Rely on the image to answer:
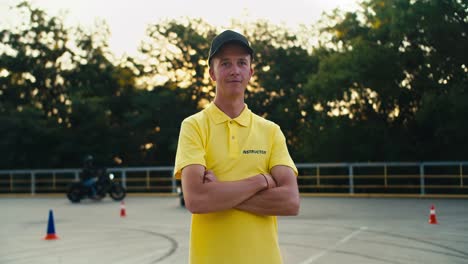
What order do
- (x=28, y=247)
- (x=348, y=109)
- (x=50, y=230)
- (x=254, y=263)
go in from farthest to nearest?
(x=348, y=109) < (x=50, y=230) < (x=28, y=247) < (x=254, y=263)

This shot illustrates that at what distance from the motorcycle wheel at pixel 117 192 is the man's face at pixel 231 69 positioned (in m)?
20.9

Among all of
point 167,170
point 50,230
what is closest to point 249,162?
point 50,230

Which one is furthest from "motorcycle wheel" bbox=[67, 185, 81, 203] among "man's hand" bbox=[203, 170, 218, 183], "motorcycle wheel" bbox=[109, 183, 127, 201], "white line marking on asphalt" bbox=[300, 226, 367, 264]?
"man's hand" bbox=[203, 170, 218, 183]

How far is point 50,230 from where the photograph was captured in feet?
38.0

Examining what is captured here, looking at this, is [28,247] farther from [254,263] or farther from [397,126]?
[397,126]

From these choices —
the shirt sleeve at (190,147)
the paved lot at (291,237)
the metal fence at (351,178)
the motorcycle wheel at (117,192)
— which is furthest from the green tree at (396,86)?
the shirt sleeve at (190,147)

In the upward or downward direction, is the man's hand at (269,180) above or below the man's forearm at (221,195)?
above

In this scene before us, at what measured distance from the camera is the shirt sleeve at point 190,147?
2709 millimetres

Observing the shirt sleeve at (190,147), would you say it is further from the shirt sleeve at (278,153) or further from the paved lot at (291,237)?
the paved lot at (291,237)

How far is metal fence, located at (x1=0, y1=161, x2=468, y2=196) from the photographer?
23656mm

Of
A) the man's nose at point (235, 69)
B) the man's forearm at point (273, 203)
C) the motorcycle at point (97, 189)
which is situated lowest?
the motorcycle at point (97, 189)

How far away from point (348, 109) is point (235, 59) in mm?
29072

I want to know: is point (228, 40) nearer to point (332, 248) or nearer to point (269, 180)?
point (269, 180)

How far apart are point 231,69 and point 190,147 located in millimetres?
377
